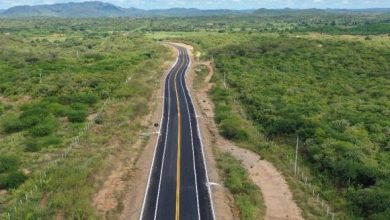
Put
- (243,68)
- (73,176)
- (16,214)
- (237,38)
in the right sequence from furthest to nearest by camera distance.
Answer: (237,38) → (243,68) → (73,176) → (16,214)

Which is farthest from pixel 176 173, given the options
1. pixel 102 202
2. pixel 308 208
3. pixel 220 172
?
pixel 308 208

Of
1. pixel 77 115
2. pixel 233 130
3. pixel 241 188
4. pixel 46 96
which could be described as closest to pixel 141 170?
pixel 241 188

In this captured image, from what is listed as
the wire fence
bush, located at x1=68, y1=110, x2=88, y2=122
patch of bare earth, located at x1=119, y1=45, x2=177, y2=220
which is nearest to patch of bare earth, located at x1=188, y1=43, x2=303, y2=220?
patch of bare earth, located at x1=119, y1=45, x2=177, y2=220

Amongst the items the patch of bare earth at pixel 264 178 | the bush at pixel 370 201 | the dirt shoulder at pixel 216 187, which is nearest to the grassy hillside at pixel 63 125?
the dirt shoulder at pixel 216 187

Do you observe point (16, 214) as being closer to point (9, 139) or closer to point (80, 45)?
point (9, 139)

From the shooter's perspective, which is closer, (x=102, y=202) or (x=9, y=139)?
(x=102, y=202)

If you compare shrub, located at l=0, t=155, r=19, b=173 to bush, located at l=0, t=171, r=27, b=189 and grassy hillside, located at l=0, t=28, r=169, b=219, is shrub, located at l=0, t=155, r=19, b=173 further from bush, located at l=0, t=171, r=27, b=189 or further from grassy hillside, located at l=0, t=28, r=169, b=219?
bush, located at l=0, t=171, r=27, b=189
